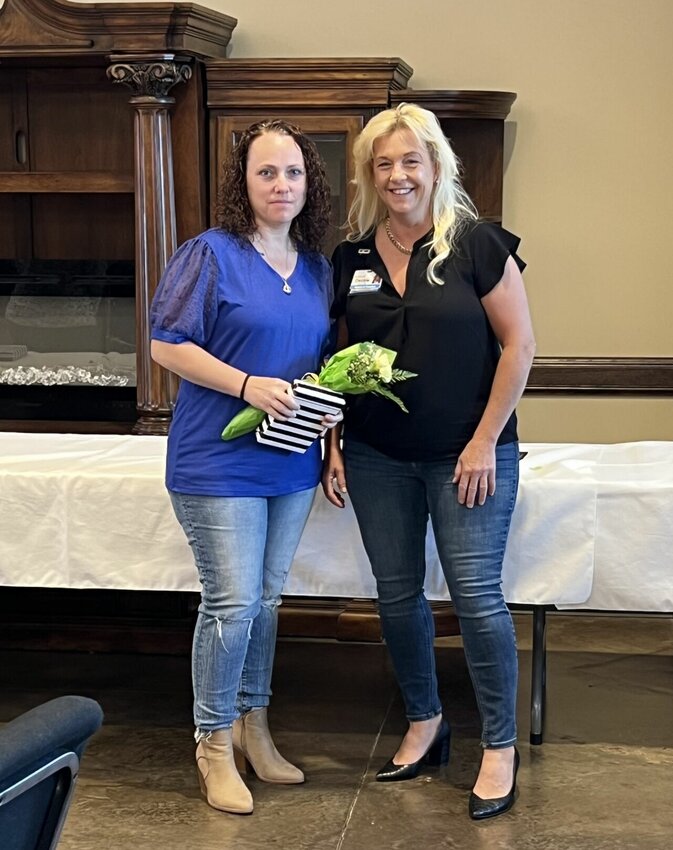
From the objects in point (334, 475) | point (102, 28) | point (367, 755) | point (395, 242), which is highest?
point (102, 28)

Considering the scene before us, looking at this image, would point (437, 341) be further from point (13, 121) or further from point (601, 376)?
point (13, 121)

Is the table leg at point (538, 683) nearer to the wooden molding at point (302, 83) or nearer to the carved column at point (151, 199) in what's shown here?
the carved column at point (151, 199)

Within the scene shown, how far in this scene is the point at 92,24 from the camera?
3.60m

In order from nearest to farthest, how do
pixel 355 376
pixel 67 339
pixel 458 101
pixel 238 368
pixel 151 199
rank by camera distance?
pixel 355 376, pixel 238 368, pixel 151 199, pixel 458 101, pixel 67 339

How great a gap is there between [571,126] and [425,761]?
221 cm

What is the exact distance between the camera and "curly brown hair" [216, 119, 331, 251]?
253 centimetres

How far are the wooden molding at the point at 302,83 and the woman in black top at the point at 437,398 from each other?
3.78ft

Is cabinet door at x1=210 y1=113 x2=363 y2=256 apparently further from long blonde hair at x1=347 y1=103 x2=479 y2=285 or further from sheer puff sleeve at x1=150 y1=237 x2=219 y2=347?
sheer puff sleeve at x1=150 y1=237 x2=219 y2=347

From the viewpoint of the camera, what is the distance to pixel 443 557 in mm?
2596

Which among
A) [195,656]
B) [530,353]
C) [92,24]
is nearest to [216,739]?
[195,656]

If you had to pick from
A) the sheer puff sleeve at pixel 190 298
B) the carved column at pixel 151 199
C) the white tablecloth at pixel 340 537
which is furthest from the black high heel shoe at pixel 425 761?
the carved column at pixel 151 199

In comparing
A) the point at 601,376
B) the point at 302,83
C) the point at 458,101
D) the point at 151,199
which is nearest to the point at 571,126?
the point at 458,101

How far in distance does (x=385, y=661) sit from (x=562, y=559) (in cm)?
100

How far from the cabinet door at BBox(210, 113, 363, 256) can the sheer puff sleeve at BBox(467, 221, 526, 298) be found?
1295 mm
